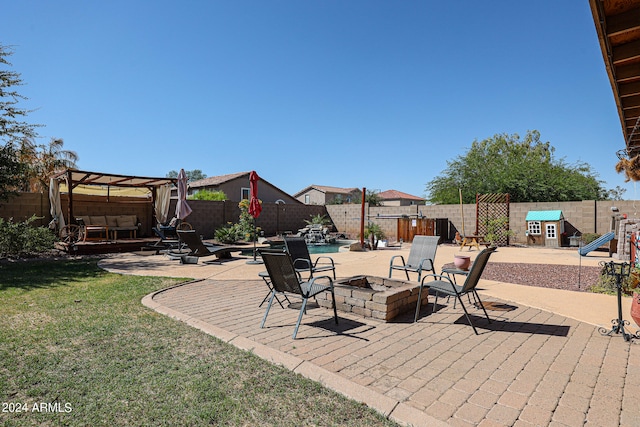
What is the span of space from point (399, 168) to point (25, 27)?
21830mm

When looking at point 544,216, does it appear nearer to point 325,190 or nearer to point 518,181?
point 518,181

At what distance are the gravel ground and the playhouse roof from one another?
20.9 feet

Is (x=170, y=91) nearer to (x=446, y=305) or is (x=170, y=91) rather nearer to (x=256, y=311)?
(x=256, y=311)

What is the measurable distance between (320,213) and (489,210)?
371 inches

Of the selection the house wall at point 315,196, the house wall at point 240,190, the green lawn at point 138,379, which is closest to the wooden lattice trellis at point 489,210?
the green lawn at point 138,379

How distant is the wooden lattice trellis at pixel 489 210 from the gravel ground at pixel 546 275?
23.7ft

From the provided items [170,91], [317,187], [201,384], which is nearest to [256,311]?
[201,384]

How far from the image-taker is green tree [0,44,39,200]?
31.4 ft

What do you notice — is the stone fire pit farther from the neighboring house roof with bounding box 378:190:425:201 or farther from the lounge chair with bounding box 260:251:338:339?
the neighboring house roof with bounding box 378:190:425:201

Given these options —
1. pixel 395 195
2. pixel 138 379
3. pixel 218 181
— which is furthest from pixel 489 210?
pixel 395 195

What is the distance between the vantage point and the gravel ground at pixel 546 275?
260 inches

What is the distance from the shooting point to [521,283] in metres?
6.73

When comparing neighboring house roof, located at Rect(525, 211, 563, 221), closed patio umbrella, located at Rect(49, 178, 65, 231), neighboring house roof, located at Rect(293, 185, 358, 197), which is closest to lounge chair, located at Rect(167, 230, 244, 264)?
closed patio umbrella, located at Rect(49, 178, 65, 231)

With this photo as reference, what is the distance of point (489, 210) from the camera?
1628cm
